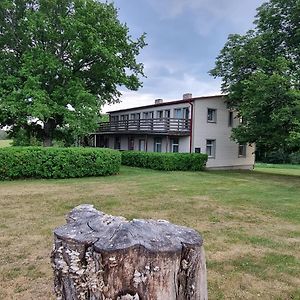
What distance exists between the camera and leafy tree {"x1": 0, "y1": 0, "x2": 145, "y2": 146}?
1936 cm

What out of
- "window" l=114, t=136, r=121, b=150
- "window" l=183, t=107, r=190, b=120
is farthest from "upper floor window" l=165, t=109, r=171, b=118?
"window" l=114, t=136, r=121, b=150

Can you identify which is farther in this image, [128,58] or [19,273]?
[128,58]

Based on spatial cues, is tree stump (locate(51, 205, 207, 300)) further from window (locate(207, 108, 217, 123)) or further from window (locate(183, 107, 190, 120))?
window (locate(207, 108, 217, 123))

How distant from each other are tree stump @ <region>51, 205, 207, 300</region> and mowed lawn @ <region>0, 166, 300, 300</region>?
215cm

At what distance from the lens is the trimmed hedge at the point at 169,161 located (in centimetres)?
2062

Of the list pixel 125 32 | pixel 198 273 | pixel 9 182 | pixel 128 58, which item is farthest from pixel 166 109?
pixel 198 273

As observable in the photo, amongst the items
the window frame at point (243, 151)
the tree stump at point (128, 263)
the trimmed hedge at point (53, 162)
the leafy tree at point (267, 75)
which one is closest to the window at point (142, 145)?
the leafy tree at point (267, 75)

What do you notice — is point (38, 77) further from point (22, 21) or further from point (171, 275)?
point (171, 275)

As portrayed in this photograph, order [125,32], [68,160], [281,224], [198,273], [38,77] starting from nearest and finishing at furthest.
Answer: [198,273]
[281,224]
[68,160]
[38,77]
[125,32]

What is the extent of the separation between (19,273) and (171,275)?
328 centimetres

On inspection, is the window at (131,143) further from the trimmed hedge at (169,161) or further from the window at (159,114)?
the trimmed hedge at (169,161)

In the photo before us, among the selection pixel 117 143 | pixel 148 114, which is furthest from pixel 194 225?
pixel 117 143

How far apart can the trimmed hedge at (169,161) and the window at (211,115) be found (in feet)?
13.6

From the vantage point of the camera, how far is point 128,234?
176cm
